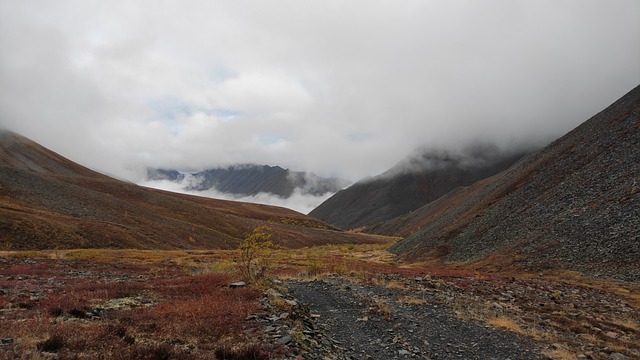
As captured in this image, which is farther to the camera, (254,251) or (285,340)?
(254,251)

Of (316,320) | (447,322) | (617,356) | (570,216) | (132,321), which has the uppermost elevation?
(132,321)

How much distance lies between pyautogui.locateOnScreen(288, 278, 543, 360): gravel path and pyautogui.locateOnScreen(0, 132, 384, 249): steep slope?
62304 mm

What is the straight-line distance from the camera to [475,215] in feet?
241

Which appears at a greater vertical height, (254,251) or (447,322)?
(254,251)

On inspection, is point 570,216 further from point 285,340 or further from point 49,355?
point 49,355

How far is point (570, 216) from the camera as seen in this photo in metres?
49.6

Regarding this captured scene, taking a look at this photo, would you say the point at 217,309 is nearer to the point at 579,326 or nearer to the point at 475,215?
the point at 579,326

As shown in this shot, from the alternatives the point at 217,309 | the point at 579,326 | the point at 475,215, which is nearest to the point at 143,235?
the point at 475,215

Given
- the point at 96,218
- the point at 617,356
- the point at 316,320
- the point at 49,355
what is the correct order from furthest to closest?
the point at 96,218
the point at 316,320
the point at 617,356
the point at 49,355

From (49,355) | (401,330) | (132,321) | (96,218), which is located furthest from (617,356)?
(96,218)

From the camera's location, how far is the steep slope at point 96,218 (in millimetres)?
67438

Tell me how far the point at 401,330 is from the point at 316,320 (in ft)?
13.8

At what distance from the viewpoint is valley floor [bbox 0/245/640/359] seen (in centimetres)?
1138

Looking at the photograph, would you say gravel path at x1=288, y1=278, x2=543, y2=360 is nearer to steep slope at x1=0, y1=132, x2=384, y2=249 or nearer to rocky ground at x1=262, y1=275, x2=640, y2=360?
rocky ground at x1=262, y1=275, x2=640, y2=360
